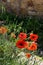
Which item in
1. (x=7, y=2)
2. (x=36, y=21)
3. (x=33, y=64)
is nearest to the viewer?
(x=33, y=64)

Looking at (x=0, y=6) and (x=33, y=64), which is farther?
(x=0, y=6)

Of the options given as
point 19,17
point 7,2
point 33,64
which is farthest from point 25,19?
point 33,64

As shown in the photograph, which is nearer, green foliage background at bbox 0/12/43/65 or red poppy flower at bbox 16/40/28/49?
red poppy flower at bbox 16/40/28/49

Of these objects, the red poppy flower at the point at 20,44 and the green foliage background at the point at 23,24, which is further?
the green foliage background at the point at 23,24

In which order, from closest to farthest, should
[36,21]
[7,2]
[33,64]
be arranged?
[33,64] → [36,21] → [7,2]

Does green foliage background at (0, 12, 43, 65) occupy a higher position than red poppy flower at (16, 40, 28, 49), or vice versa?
red poppy flower at (16, 40, 28, 49)

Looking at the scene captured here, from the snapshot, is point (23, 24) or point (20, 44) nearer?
point (20, 44)

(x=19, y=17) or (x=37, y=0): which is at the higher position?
(x=37, y=0)

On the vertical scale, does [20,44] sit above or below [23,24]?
above

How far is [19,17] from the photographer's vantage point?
6590mm

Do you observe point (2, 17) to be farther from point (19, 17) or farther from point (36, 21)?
point (36, 21)

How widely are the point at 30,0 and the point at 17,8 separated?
0.38 meters

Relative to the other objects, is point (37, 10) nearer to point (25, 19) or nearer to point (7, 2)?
point (25, 19)

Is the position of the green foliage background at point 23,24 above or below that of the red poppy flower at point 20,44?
below
